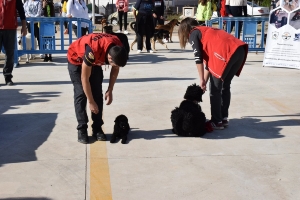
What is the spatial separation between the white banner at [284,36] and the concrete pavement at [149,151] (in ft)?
8.21

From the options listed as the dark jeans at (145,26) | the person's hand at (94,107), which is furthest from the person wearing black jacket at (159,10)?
the person's hand at (94,107)

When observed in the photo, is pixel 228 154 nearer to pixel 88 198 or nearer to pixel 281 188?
pixel 281 188

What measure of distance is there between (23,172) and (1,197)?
1.86 feet

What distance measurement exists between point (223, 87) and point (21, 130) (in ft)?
8.27

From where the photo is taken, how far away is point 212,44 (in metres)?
5.54

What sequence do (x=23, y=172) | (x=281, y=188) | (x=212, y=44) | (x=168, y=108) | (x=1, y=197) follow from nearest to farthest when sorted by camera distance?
(x=1, y=197) → (x=281, y=188) → (x=23, y=172) → (x=212, y=44) → (x=168, y=108)

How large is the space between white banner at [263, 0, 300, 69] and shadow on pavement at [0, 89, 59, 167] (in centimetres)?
579

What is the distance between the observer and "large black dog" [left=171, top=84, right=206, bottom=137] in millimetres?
5512

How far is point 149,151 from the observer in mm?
5145

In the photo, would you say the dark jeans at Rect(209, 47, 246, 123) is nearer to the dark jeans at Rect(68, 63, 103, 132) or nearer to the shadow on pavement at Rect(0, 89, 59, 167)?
the dark jeans at Rect(68, 63, 103, 132)

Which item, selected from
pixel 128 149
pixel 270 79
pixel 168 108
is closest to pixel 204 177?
pixel 128 149

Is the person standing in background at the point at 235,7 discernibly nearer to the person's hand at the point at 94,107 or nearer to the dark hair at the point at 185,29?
the dark hair at the point at 185,29

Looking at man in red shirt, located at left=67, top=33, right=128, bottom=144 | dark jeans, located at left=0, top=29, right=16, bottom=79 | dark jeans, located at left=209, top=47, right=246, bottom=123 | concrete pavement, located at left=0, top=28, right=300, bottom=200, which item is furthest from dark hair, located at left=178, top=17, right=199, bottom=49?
dark jeans, located at left=0, top=29, right=16, bottom=79

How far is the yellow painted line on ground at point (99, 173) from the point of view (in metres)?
4.08
